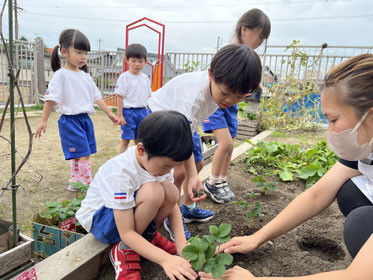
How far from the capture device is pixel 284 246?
1668mm

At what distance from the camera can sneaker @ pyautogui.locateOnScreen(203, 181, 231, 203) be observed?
2.38 m

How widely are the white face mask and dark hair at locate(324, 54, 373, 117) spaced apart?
0.07 metres

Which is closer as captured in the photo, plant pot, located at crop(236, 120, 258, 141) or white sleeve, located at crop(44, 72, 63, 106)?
white sleeve, located at crop(44, 72, 63, 106)

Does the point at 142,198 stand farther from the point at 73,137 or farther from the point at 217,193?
the point at 73,137

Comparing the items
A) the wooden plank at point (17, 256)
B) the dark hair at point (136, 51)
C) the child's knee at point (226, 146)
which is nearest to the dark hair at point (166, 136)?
the wooden plank at point (17, 256)

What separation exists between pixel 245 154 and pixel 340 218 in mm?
1754

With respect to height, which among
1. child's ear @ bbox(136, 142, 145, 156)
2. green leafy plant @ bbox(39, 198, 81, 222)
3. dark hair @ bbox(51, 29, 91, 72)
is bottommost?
green leafy plant @ bbox(39, 198, 81, 222)

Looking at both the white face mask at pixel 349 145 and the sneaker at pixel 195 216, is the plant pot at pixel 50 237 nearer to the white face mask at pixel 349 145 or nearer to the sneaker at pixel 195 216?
the sneaker at pixel 195 216

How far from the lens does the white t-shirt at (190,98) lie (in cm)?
169


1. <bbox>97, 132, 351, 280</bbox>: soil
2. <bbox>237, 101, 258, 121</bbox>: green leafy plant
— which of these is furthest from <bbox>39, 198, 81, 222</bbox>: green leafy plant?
<bbox>237, 101, 258, 121</bbox>: green leafy plant

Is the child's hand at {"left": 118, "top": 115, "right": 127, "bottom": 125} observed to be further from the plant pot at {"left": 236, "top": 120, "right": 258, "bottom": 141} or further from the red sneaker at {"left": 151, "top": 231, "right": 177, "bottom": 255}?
the plant pot at {"left": 236, "top": 120, "right": 258, "bottom": 141}

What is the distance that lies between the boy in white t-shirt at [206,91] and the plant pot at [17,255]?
81 cm

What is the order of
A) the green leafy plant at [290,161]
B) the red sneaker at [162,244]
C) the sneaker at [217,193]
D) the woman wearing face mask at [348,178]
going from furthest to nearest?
1. the green leafy plant at [290,161]
2. the sneaker at [217,193]
3. the red sneaker at [162,244]
4. the woman wearing face mask at [348,178]

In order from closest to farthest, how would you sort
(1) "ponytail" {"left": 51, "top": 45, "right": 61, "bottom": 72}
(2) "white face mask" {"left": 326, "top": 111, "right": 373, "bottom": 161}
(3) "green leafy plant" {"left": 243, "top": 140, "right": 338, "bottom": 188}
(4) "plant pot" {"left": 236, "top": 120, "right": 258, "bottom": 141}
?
1. (2) "white face mask" {"left": 326, "top": 111, "right": 373, "bottom": 161}
2. (3) "green leafy plant" {"left": 243, "top": 140, "right": 338, "bottom": 188}
3. (1) "ponytail" {"left": 51, "top": 45, "right": 61, "bottom": 72}
4. (4) "plant pot" {"left": 236, "top": 120, "right": 258, "bottom": 141}
